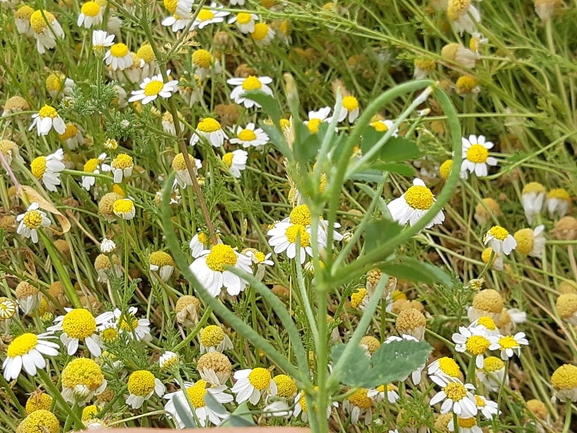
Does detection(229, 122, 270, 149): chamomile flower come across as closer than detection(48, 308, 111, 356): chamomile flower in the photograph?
No

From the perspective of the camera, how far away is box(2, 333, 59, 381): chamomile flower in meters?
0.63

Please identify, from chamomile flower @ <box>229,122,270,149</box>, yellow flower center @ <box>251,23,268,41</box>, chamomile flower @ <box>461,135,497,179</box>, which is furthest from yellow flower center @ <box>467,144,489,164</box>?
yellow flower center @ <box>251,23,268,41</box>

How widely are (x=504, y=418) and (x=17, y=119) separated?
2.70 ft

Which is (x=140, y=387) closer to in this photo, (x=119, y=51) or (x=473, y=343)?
(x=473, y=343)

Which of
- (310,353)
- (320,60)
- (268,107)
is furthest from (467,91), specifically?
(268,107)

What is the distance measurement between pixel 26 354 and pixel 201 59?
60cm

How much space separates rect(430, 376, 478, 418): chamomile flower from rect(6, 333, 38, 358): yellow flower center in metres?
0.40

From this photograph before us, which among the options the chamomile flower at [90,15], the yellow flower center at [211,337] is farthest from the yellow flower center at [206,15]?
the yellow flower center at [211,337]

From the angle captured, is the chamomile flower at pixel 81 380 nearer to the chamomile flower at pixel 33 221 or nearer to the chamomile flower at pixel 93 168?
the chamomile flower at pixel 33 221

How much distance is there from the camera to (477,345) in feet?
2.28

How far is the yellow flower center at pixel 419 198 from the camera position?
2.40 ft

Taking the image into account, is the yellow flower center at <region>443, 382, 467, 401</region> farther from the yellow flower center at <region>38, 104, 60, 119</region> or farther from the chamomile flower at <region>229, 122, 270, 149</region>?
the yellow flower center at <region>38, 104, 60, 119</region>

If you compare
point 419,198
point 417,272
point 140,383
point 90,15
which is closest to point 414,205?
point 419,198

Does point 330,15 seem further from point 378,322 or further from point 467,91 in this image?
point 378,322
